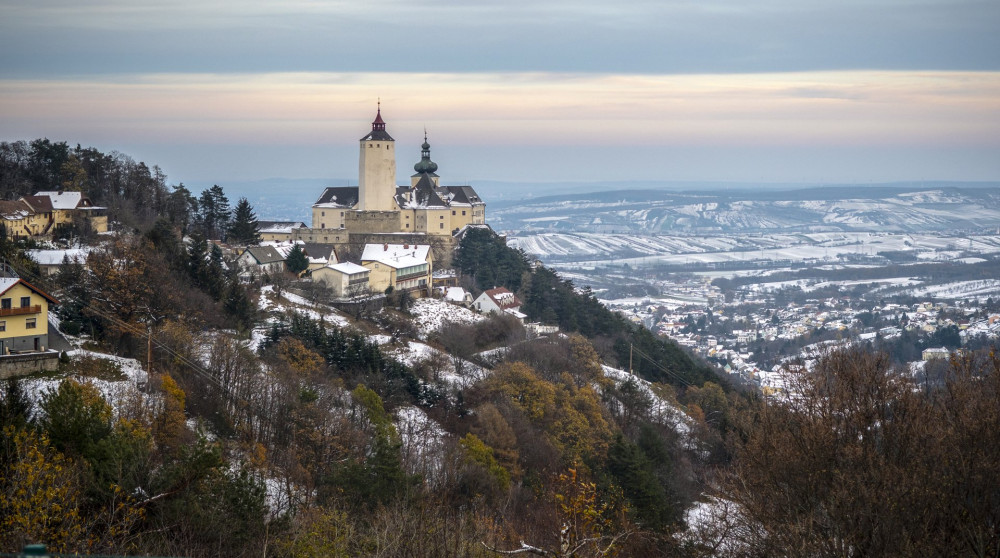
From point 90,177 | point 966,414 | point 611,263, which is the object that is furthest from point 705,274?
point 966,414

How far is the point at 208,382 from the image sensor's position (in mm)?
27109

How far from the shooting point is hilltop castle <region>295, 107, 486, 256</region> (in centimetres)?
6103

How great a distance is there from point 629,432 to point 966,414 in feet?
82.2

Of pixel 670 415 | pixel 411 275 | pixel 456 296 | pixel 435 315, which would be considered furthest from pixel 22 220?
pixel 670 415

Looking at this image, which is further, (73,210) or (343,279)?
(343,279)

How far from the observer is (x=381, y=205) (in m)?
61.5

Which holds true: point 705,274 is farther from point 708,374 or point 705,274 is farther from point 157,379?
point 157,379

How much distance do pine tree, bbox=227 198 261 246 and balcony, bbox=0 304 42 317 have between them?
25.7 meters

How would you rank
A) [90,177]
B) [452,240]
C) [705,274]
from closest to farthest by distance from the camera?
1. [90,177]
2. [452,240]
3. [705,274]

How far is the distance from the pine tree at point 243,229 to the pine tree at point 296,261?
375 centimetres

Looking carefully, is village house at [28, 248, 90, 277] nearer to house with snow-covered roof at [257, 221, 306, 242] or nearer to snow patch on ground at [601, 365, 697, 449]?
house with snow-covered roof at [257, 221, 306, 242]

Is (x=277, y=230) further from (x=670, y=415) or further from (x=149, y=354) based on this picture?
(x=149, y=354)

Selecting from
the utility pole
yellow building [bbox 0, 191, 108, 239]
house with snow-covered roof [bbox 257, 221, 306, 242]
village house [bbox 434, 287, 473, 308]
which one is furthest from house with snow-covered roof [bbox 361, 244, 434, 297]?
the utility pole

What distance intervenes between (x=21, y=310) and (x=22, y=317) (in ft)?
0.71
